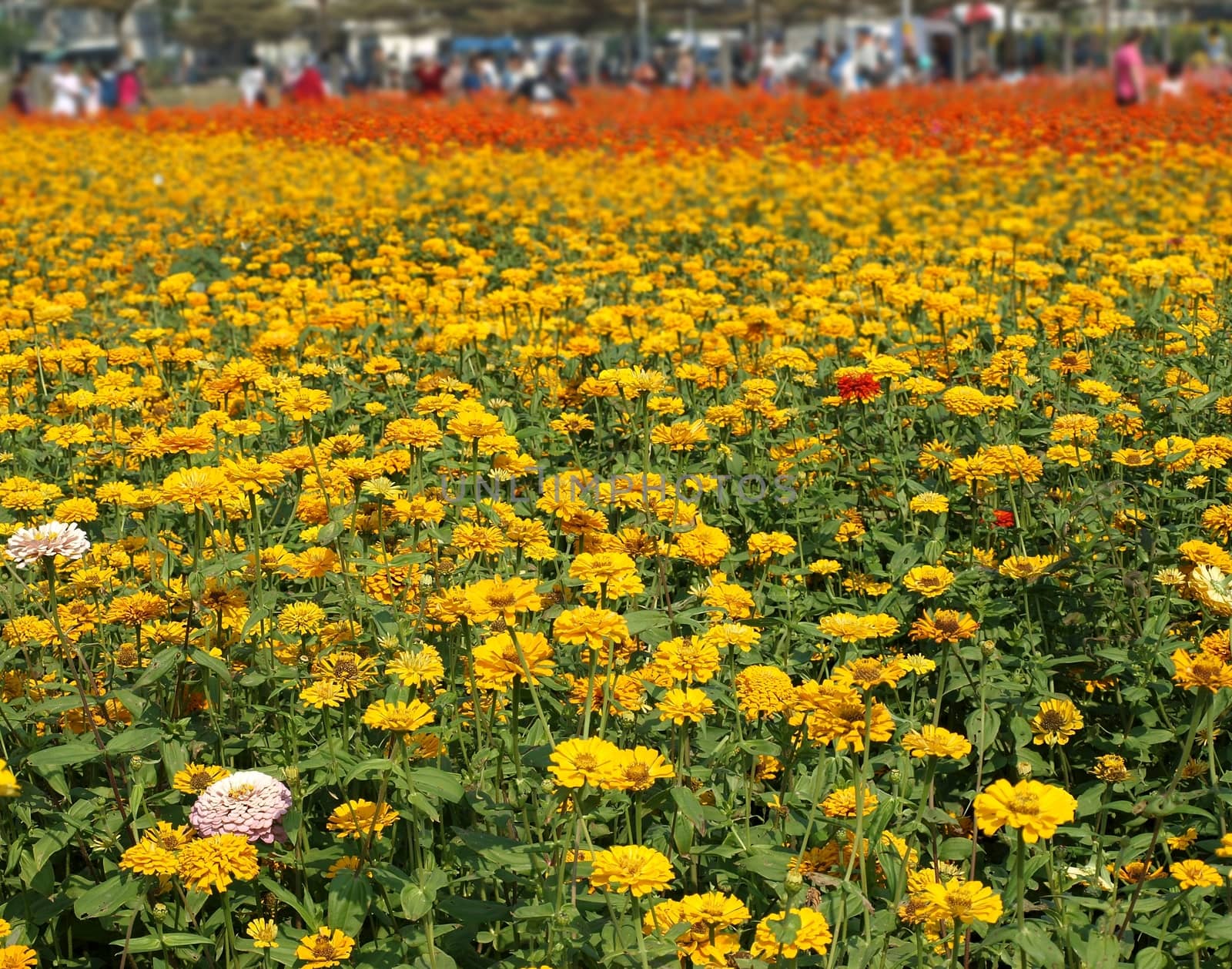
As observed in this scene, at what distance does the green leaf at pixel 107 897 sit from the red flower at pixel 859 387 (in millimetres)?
2359

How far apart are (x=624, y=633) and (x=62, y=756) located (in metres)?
1.02

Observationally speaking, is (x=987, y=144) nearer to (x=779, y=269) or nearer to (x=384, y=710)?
Result: (x=779, y=269)

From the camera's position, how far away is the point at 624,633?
2199 millimetres

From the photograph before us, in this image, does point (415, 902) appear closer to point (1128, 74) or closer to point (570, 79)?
point (1128, 74)

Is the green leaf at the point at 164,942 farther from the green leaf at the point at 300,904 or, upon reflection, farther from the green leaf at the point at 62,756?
the green leaf at the point at 62,756

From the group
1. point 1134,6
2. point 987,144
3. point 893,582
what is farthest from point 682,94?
point 1134,6

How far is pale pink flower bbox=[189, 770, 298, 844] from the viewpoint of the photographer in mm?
2201

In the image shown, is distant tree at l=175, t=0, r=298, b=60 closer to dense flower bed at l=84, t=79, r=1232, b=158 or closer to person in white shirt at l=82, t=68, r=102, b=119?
person in white shirt at l=82, t=68, r=102, b=119

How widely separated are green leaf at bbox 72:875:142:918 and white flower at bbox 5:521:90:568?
0.57 m

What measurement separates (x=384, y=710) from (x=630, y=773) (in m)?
0.40

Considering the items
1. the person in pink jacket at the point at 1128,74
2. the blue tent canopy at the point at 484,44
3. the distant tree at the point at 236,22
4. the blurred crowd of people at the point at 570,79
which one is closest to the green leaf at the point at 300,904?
the person in pink jacket at the point at 1128,74

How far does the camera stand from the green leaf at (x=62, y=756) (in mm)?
2381

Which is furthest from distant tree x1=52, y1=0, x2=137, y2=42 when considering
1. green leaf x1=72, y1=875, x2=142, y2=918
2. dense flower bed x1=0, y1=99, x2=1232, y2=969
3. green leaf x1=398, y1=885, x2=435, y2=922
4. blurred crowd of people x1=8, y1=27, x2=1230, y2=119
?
green leaf x1=398, y1=885, x2=435, y2=922

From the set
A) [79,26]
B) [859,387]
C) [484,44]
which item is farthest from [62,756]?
[79,26]
